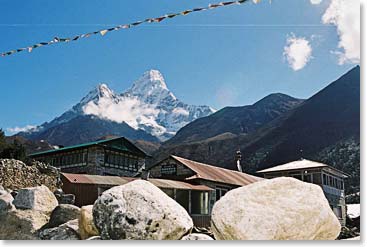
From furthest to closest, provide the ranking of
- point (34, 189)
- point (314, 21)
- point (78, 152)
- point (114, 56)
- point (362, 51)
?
point (78, 152), point (34, 189), point (114, 56), point (314, 21), point (362, 51)

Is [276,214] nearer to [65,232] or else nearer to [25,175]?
[65,232]

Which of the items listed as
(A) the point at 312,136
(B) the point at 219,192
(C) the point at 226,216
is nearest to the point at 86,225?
(C) the point at 226,216

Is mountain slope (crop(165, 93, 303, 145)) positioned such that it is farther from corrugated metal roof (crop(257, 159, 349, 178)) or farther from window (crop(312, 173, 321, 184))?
window (crop(312, 173, 321, 184))

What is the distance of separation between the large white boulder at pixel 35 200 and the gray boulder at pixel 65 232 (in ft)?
1.98

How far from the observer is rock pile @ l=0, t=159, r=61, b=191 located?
19.1ft

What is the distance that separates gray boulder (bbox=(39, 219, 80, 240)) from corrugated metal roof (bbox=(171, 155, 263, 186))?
14.7 feet

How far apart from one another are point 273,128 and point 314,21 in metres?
1.89

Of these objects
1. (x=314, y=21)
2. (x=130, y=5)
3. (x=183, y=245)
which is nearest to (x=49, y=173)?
(x=130, y=5)

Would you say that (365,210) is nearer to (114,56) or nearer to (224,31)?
(224,31)

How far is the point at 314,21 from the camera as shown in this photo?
423cm

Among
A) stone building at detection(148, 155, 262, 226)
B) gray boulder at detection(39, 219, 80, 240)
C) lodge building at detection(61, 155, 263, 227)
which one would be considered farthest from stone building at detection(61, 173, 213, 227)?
gray boulder at detection(39, 219, 80, 240)

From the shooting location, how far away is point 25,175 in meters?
6.09

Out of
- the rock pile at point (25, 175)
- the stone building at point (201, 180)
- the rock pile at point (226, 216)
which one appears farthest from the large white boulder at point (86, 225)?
the stone building at point (201, 180)

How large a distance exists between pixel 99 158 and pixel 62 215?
4.38m
